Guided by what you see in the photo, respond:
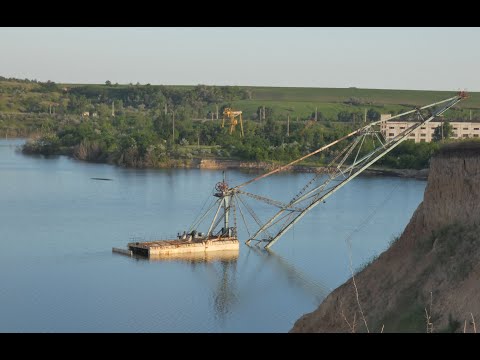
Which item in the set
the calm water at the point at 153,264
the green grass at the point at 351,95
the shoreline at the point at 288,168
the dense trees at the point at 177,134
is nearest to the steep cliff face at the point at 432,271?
the calm water at the point at 153,264

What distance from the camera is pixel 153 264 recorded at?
78.6 ft

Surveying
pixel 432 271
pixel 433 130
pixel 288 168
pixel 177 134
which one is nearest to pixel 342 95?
pixel 177 134

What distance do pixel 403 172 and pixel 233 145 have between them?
15.3m

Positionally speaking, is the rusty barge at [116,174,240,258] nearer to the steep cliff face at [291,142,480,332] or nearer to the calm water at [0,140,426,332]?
the calm water at [0,140,426,332]

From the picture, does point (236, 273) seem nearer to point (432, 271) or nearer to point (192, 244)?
point (192, 244)

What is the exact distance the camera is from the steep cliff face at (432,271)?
1105 cm

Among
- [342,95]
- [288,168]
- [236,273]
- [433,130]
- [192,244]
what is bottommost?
[236,273]

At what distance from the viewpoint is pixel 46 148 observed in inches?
2618

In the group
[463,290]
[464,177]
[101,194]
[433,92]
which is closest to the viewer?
[463,290]

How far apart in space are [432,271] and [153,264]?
42.2 ft

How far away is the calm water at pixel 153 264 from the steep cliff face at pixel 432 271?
436cm
